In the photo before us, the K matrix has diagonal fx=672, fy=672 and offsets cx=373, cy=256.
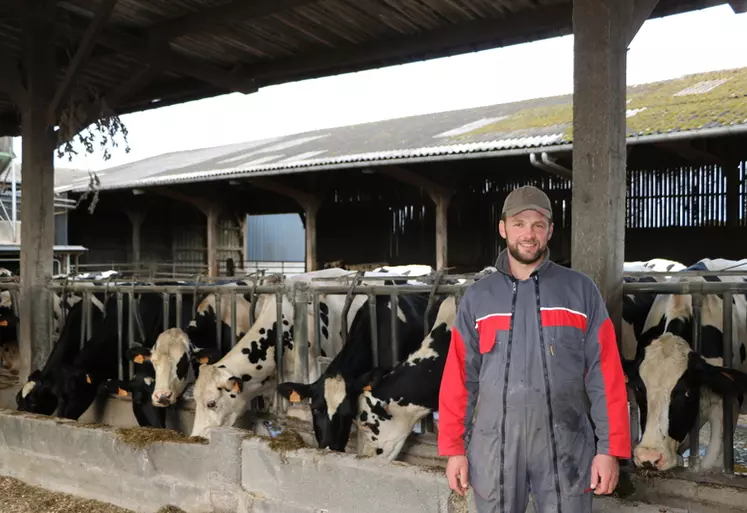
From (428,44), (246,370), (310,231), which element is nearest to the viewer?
(246,370)

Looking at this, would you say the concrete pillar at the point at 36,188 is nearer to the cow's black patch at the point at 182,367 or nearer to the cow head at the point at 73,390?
the cow head at the point at 73,390

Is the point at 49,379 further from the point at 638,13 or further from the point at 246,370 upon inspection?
the point at 638,13

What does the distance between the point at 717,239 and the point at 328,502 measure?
1066 centimetres

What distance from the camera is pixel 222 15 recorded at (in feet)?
17.9

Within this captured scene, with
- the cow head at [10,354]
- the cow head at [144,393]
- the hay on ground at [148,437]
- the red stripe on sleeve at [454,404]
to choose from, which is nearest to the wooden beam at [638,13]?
the red stripe on sleeve at [454,404]

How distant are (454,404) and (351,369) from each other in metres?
2.53

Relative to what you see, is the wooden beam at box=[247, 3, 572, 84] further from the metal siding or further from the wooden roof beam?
the metal siding

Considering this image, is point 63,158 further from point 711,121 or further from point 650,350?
point 711,121

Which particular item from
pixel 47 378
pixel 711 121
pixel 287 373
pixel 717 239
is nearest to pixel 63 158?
pixel 47 378

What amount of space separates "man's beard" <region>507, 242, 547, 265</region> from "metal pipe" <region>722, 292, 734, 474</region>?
1.68 metres

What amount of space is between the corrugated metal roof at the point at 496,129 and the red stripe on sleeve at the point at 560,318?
7414mm

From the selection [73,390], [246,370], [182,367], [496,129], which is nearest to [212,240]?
[496,129]

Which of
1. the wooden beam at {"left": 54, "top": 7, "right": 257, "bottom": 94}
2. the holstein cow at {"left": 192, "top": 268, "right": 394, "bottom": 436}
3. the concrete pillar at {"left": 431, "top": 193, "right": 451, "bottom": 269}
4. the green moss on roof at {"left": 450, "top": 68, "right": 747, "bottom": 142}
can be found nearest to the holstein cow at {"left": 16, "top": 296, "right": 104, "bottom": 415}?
the holstein cow at {"left": 192, "top": 268, "right": 394, "bottom": 436}

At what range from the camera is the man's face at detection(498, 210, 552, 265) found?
243 centimetres
